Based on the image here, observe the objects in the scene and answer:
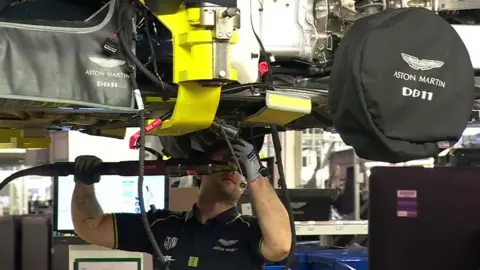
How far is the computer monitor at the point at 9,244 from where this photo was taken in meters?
3.62

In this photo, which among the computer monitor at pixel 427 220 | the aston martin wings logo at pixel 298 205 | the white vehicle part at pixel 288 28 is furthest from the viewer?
the aston martin wings logo at pixel 298 205

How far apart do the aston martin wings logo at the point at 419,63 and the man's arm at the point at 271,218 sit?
1.08 m

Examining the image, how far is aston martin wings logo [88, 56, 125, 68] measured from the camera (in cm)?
153

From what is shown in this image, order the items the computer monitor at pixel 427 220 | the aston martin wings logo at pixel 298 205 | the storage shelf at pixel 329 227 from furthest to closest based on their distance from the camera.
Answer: the aston martin wings logo at pixel 298 205, the storage shelf at pixel 329 227, the computer monitor at pixel 427 220

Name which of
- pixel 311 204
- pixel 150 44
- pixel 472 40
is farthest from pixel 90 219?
pixel 311 204

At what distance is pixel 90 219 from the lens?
290 cm

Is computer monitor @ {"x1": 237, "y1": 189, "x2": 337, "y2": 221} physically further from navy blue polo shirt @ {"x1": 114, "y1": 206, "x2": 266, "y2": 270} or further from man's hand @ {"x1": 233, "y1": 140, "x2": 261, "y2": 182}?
man's hand @ {"x1": 233, "y1": 140, "x2": 261, "y2": 182}

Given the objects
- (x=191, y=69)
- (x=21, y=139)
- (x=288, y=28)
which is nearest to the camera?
(x=191, y=69)

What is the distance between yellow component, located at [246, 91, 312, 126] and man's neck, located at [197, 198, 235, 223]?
117cm

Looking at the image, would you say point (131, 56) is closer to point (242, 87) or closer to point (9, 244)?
point (242, 87)

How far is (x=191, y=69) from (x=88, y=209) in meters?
1.49

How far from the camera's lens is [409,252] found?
3.17 meters

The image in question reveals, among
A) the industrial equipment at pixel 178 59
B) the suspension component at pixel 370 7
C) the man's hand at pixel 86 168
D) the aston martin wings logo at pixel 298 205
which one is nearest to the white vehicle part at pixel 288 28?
the industrial equipment at pixel 178 59

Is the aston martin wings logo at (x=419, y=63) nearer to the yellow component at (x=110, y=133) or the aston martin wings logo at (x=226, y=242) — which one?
the yellow component at (x=110, y=133)
